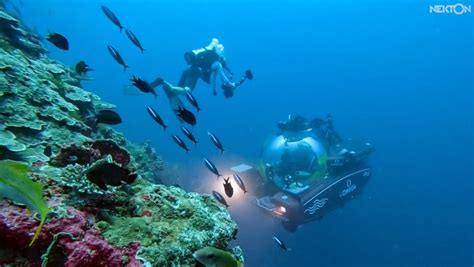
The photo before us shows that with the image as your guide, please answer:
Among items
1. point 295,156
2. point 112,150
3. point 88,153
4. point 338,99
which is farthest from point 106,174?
point 338,99

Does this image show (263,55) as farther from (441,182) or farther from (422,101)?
(441,182)

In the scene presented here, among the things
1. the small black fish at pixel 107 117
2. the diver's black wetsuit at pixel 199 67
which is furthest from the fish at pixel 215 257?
the diver's black wetsuit at pixel 199 67

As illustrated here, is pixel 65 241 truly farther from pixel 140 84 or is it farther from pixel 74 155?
pixel 140 84

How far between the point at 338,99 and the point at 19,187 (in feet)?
338

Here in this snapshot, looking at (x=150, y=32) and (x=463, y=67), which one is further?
(x=150, y=32)

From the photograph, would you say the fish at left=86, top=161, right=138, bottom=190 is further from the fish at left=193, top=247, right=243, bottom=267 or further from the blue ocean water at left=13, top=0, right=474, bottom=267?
the blue ocean water at left=13, top=0, right=474, bottom=267

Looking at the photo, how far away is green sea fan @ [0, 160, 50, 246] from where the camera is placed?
4.93 feet

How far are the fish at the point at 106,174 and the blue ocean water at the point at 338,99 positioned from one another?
12.3m

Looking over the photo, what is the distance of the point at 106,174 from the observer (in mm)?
2328

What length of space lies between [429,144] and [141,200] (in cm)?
6973

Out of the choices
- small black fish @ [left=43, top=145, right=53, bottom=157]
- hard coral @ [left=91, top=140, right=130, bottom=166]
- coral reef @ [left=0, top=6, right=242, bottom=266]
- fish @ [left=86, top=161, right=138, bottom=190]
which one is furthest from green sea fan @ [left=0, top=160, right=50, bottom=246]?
small black fish @ [left=43, top=145, right=53, bottom=157]

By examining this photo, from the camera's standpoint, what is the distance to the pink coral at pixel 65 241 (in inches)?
78.1

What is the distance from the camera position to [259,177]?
1185 cm

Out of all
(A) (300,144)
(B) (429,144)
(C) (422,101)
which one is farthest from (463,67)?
(A) (300,144)
